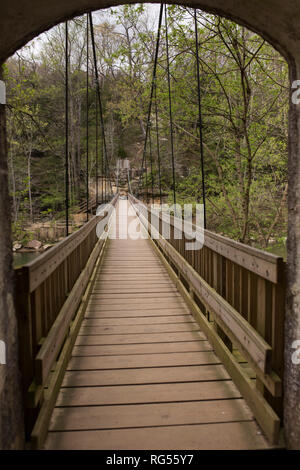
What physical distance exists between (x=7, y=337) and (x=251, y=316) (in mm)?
1197

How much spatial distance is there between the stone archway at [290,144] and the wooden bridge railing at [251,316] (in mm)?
58

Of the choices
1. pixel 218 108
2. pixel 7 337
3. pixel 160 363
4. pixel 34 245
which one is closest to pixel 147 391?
pixel 160 363

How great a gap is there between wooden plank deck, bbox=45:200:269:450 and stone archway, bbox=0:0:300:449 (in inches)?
11.5

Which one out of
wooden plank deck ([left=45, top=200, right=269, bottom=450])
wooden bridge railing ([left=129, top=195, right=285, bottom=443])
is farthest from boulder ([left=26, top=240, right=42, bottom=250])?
wooden bridge railing ([left=129, top=195, right=285, bottom=443])

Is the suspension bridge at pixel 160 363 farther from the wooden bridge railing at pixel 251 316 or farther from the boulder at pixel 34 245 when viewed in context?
the boulder at pixel 34 245

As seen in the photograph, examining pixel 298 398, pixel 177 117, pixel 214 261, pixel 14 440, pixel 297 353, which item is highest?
pixel 177 117

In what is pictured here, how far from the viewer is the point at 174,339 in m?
2.71

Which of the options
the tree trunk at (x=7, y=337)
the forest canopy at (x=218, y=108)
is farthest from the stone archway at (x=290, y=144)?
the forest canopy at (x=218, y=108)

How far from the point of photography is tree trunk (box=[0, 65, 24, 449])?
1383 mm

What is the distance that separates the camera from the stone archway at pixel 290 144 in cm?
141

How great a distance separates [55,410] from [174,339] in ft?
3.64

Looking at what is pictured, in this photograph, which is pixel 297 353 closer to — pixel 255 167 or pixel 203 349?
pixel 203 349
